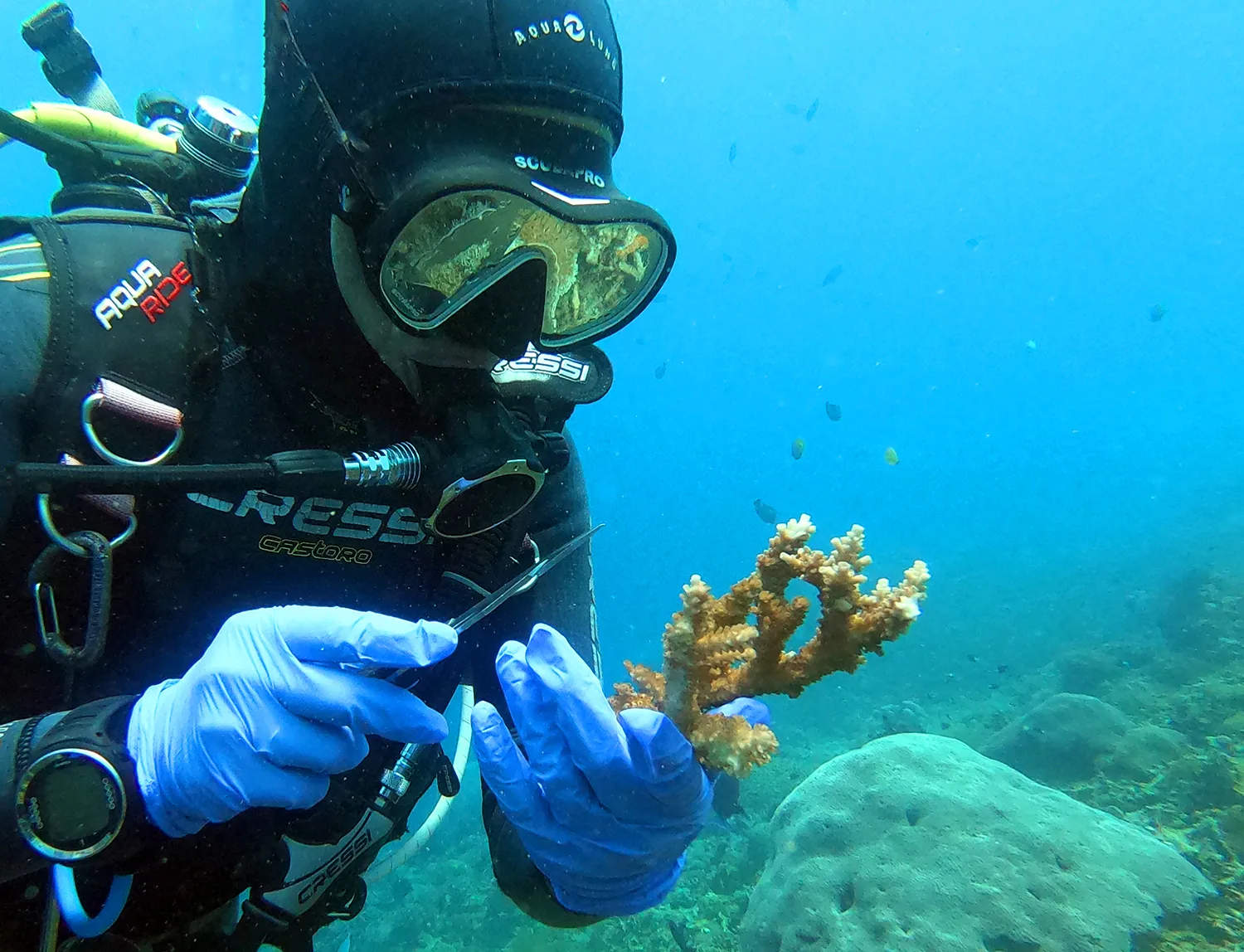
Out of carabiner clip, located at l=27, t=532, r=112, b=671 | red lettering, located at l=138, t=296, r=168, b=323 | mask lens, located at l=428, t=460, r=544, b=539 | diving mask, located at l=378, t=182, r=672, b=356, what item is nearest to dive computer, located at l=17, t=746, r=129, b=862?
carabiner clip, located at l=27, t=532, r=112, b=671

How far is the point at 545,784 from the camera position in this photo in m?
1.86

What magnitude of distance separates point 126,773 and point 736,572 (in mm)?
70432

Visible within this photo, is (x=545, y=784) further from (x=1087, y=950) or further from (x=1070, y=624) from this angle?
(x=1070, y=624)

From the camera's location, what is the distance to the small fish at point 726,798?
31.2ft

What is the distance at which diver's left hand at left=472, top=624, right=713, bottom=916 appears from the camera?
1756 mm

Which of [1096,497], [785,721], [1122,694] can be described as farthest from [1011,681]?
[1096,497]

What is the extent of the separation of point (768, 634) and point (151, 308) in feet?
6.63

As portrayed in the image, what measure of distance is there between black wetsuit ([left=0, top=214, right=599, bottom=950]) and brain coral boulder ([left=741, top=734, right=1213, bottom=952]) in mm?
4146

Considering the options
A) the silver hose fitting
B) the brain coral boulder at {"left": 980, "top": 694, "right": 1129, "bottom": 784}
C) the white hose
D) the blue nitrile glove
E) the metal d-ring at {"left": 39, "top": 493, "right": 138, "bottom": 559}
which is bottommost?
A: the brain coral boulder at {"left": 980, "top": 694, "right": 1129, "bottom": 784}

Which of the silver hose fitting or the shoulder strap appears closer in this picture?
the shoulder strap

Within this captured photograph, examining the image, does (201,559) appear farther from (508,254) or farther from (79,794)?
(508,254)

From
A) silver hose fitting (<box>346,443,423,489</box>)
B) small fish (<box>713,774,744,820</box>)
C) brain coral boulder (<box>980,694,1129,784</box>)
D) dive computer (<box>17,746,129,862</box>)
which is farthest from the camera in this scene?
brain coral boulder (<box>980,694,1129,784</box>)

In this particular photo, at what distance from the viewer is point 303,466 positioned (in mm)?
1765

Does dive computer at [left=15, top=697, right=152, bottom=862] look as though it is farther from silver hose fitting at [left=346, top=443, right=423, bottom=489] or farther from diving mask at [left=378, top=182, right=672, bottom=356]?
diving mask at [left=378, top=182, right=672, bottom=356]
